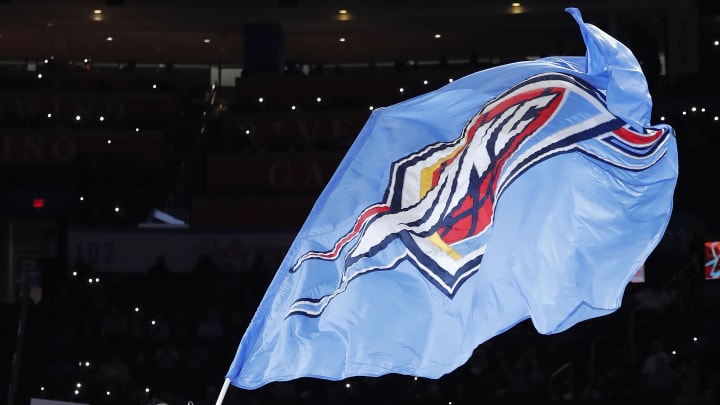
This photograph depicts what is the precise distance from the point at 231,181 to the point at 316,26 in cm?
610

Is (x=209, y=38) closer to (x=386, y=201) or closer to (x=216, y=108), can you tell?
(x=216, y=108)

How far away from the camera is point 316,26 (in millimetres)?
30953

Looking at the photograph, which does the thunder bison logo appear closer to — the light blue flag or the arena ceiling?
the light blue flag

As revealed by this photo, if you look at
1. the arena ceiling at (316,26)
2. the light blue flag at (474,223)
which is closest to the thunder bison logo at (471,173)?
the light blue flag at (474,223)

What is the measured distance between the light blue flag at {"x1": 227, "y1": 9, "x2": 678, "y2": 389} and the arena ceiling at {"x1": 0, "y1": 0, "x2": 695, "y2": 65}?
2036cm

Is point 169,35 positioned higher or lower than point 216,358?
higher

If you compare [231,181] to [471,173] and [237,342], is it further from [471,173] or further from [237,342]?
[471,173]

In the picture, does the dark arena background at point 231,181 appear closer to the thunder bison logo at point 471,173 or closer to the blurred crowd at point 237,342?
the blurred crowd at point 237,342

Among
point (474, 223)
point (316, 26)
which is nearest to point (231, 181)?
point (316, 26)

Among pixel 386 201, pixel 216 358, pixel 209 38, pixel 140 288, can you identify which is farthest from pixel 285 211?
pixel 386 201

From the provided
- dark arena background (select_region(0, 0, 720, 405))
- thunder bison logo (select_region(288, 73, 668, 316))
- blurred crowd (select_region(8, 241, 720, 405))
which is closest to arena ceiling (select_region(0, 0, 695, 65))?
dark arena background (select_region(0, 0, 720, 405))

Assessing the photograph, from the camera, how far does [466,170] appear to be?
317 inches

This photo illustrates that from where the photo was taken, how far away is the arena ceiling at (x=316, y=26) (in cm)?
2952

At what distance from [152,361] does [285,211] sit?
19.7 feet
